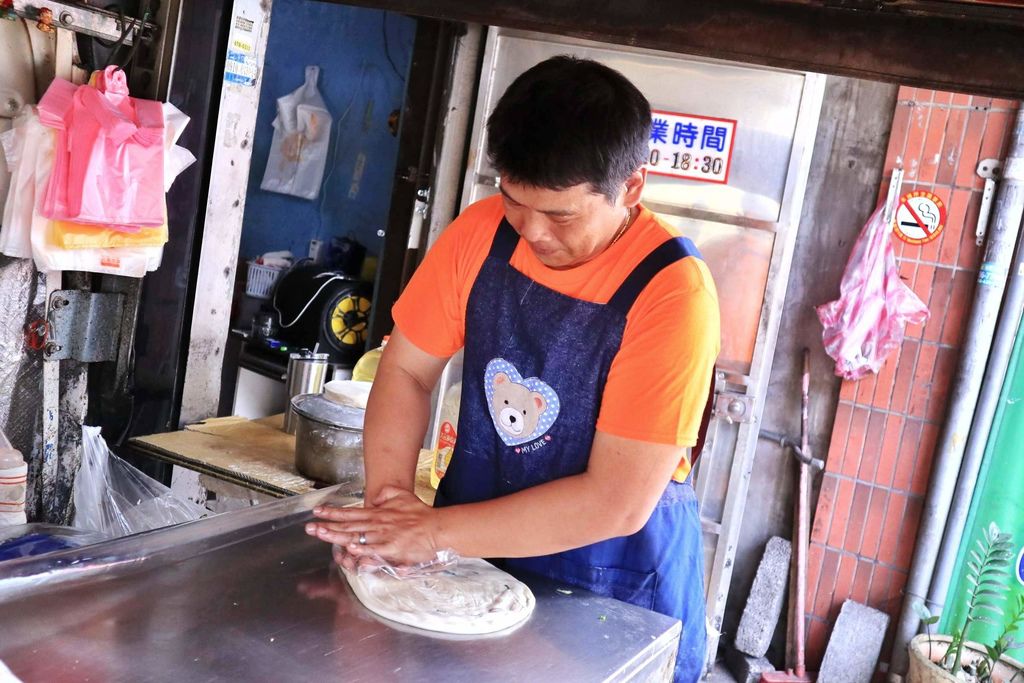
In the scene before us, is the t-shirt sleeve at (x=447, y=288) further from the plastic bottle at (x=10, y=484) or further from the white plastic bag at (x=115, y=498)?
the white plastic bag at (x=115, y=498)

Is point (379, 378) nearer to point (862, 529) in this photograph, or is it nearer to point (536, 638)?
point (536, 638)

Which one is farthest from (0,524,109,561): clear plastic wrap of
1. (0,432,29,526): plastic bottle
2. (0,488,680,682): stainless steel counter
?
(0,488,680,682): stainless steel counter

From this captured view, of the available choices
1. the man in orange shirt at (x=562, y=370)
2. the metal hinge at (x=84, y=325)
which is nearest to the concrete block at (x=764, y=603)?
the man in orange shirt at (x=562, y=370)

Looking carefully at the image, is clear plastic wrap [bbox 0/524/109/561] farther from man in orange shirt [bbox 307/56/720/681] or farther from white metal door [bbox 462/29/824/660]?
white metal door [bbox 462/29/824/660]

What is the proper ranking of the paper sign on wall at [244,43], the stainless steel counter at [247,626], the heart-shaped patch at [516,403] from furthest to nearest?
the paper sign on wall at [244,43], the heart-shaped patch at [516,403], the stainless steel counter at [247,626]

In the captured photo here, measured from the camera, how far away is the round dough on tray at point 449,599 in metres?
1.53

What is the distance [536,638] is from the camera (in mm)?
1549

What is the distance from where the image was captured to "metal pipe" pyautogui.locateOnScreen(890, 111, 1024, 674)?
371cm

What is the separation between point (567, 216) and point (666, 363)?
0.92 feet

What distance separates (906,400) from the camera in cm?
396

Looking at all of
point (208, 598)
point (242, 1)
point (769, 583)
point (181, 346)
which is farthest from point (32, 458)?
point (769, 583)

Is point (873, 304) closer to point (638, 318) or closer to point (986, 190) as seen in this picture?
point (986, 190)

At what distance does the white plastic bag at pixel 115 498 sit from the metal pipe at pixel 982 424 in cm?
284

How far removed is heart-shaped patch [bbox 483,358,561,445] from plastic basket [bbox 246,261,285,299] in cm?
394
